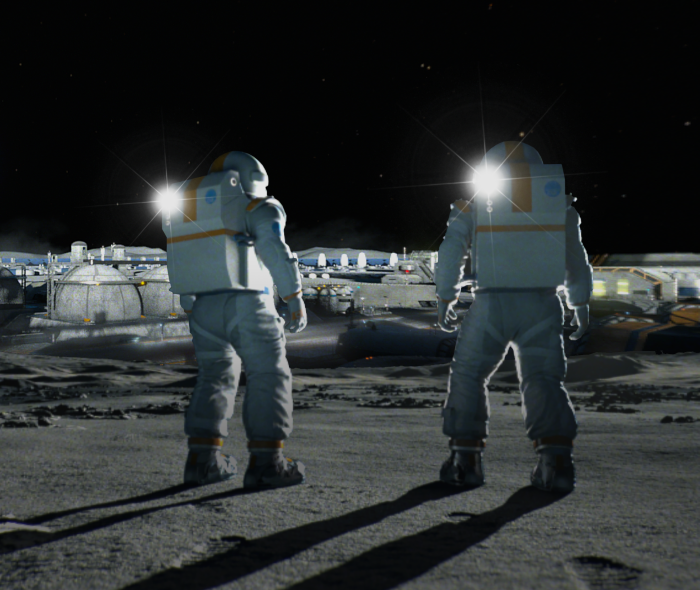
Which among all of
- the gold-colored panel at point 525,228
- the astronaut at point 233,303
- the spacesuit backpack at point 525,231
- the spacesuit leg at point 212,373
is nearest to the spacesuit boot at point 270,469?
the astronaut at point 233,303

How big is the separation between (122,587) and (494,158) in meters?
2.71

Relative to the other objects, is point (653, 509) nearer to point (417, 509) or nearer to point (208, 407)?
point (417, 509)

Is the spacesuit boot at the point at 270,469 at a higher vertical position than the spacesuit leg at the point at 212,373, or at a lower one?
lower

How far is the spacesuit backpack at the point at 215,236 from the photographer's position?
3129 millimetres

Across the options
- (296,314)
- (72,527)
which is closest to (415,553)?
(72,527)

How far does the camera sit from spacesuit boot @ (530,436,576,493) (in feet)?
8.97

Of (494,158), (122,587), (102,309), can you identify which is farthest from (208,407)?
(102,309)

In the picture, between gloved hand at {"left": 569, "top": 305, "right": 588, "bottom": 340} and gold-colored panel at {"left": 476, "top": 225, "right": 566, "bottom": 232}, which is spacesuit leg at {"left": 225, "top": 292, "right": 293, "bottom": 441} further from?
gloved hand at {"left": 569, "top": 305, "right": 588, "bottom": 340}

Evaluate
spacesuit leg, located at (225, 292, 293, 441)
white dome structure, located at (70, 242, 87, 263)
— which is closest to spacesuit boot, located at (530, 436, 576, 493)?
spacesuit leg, located at (225, 292, 293, 441)

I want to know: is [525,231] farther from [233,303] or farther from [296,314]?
[233,303]

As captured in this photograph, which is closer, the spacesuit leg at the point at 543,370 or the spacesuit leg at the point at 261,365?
the spacesuit leg at the point at 543,370

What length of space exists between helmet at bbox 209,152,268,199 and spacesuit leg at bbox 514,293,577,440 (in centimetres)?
167

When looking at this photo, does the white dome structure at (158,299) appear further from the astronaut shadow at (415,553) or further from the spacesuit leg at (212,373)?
the astronaut shadow at (415,553)

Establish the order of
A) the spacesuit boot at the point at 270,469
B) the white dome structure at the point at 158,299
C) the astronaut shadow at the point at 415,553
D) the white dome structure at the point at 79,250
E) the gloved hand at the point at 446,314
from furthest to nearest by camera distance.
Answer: the white dome structure at the point at 79,250 → the white dome structure at the point at 158,299 → the gloved hand at the point at 446,314 → the spacesuit boot at the point at 270,469 → the astronaut shadow at the point at 415,553
